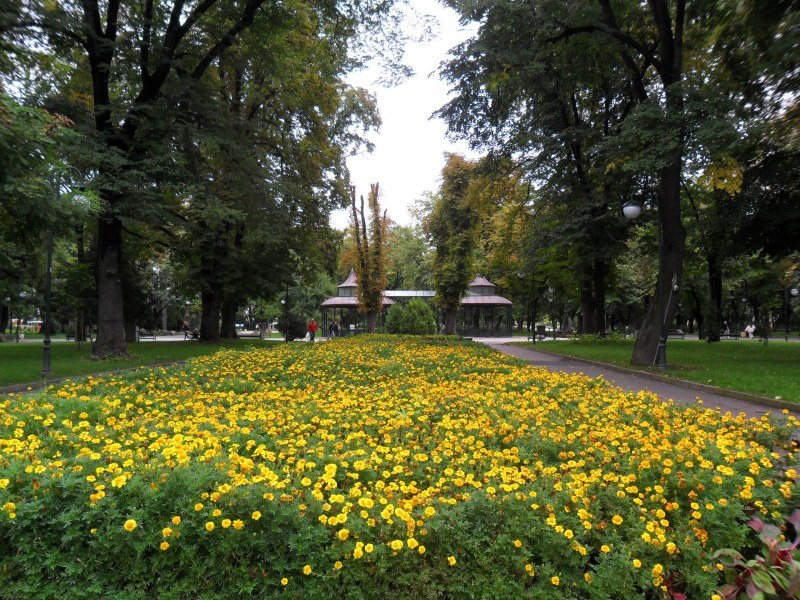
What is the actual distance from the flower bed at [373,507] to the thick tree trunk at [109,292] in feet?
43.3

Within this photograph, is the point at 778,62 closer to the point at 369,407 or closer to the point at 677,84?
the point at 677,84

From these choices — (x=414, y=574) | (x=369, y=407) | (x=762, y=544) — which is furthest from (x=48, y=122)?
(x=762, y=544)

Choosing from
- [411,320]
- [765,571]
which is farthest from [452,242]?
[765,571]

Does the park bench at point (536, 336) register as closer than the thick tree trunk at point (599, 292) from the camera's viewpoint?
No

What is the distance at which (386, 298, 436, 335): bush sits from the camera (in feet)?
98.4

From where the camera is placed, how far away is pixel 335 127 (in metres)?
26.8

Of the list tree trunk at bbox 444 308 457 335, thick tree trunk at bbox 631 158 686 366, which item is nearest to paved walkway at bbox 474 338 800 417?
thick tree trunk at bbox 631 158 686 366

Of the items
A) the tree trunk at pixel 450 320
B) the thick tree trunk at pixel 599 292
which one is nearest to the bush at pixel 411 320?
the tree trunk at pixel 450 320

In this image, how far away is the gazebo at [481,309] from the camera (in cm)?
4544

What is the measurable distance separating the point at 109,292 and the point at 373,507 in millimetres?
16423

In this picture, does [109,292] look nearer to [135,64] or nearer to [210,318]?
[135,64]

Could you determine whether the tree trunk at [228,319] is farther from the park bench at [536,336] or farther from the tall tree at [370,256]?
the park bench at [536,336]

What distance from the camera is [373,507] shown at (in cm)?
277

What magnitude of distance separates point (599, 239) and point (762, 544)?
2226 cm
